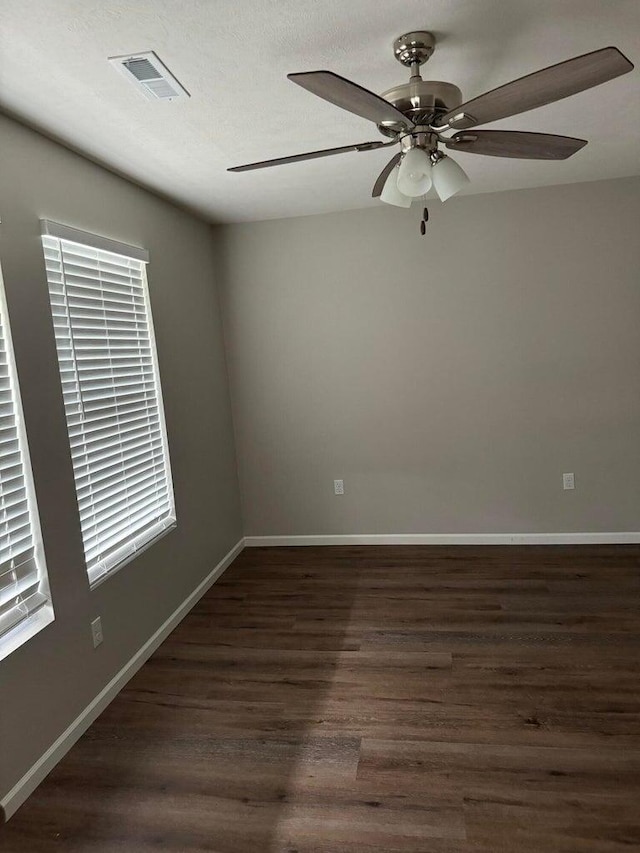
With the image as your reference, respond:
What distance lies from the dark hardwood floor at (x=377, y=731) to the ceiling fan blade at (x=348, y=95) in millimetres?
2190

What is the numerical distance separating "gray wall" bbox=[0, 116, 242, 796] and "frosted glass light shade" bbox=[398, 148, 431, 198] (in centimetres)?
149

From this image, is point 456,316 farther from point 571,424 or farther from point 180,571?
point 180,571

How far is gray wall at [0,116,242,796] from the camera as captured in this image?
2.24 m

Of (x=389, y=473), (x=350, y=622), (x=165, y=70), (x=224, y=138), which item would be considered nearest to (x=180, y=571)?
(x=350, y=622)

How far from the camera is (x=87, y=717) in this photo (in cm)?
255

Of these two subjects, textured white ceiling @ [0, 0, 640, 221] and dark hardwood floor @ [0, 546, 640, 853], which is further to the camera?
dark hardwood floor @ [0, 546, 640, 853]

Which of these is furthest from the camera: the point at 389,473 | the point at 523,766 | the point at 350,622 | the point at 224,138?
the point at 389,473

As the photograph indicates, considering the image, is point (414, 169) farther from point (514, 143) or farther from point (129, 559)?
point (129, 559)

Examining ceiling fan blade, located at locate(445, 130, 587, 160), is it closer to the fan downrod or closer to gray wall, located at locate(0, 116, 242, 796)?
the fan downrod

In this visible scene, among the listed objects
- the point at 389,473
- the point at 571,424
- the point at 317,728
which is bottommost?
the point at 317,728

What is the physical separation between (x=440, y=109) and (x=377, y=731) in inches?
90.0

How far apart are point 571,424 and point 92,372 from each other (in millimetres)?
3163

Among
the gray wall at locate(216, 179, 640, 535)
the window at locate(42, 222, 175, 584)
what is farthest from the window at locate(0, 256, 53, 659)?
the gray wall at locate(216, 179, 640, 535)

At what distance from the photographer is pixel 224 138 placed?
2619mm
